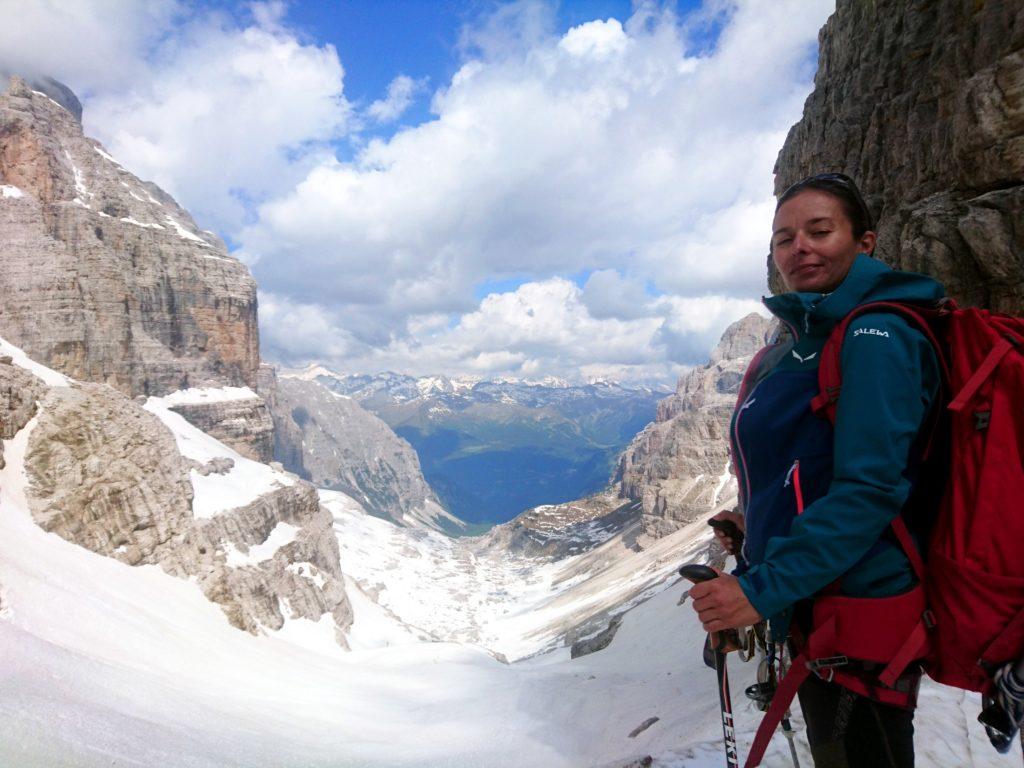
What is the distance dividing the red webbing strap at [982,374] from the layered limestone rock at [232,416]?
366 ft

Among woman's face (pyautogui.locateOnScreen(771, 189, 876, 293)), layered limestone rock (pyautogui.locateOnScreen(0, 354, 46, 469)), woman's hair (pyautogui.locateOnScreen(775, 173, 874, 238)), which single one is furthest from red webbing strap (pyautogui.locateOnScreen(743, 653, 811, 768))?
layered limestone rock (pyautogui.locateOnScreen(0, 354, 46, 469))

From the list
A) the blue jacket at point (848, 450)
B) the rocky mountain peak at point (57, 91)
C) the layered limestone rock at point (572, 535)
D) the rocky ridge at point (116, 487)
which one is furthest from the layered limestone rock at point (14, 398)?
the layered limestone rock at point (572, 535)

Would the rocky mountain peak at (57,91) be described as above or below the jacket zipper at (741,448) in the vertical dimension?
above

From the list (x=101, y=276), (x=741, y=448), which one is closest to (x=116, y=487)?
(x=741, y=448)

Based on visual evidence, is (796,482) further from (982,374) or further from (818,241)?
(818,241)

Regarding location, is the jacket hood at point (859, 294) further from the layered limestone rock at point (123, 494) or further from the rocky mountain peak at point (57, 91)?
the rocky mountain peak at point (57, 91)

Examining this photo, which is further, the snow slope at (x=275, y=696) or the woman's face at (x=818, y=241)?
the snow slope at (x=275, y=696)

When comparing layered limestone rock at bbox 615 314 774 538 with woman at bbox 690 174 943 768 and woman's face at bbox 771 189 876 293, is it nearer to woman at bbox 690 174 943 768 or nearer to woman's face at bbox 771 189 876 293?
woman at bbox 690 174 943 768

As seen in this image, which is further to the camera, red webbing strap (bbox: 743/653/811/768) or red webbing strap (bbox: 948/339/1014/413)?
red webbing strap (bbox: 743/653/811/768)

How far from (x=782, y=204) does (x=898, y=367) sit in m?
1.39

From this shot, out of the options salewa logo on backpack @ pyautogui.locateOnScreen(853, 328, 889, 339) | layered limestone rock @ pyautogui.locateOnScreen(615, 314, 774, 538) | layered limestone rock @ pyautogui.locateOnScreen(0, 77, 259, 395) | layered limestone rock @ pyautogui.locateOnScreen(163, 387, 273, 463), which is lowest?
layered limestone rock @ pyautogui.locateOnScreen(615, 314, 774, 538)

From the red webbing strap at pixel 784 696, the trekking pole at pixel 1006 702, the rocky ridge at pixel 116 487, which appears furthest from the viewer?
the rocky ridge at pixel 116 487

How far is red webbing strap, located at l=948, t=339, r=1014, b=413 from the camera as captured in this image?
238 cm

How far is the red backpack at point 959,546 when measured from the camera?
2348mm
